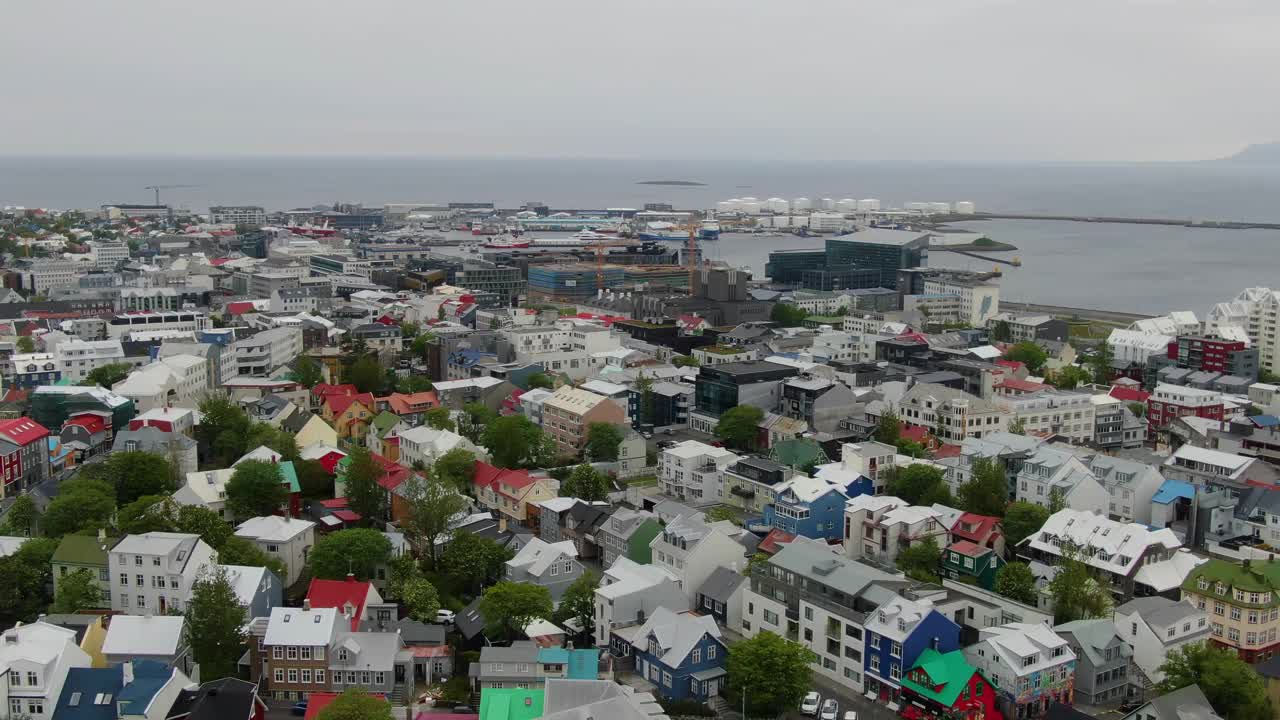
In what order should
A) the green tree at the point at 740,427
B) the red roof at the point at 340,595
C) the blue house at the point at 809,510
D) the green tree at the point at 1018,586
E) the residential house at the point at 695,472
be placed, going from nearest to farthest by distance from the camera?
the red roof at the point at 340,595
the green tree at the point at 1018,586
the blue house at the point at 809,510
the residential house at the point at 695,472
the green tree at the point at 740,427

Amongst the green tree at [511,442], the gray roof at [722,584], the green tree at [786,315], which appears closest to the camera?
the gray roof at [722,584]

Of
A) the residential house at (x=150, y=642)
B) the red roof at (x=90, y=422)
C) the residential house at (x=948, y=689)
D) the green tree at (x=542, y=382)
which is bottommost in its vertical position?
the residential house at (x=948, y=689)

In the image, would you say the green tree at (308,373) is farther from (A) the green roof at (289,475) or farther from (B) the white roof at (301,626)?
(B) the white roof at (301,626)

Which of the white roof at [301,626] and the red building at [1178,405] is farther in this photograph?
the red building at [1178,405]

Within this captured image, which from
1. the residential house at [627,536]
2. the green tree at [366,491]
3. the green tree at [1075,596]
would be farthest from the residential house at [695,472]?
the green tree at [1075,596]

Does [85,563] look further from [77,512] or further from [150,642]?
[150,642]

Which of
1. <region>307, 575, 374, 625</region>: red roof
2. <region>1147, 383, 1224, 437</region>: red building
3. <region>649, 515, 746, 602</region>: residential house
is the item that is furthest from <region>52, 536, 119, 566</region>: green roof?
<region>1147, 383, 1224, 437</region>: red building

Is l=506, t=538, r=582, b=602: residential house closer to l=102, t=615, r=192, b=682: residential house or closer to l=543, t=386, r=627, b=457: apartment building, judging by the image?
l=102, t=615, r=192, b=682: residential house
